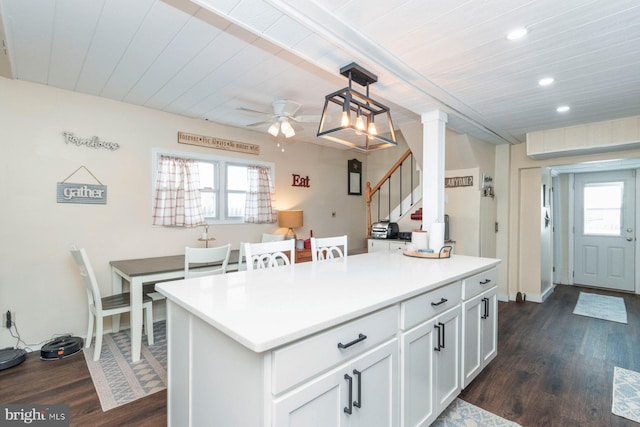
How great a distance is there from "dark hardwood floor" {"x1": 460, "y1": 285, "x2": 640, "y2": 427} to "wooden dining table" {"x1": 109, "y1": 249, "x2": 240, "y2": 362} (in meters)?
2.64

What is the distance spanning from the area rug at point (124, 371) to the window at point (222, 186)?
62.1 inches

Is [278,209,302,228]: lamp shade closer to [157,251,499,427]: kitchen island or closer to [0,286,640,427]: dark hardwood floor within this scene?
[157,251,499,427]: kitchen island

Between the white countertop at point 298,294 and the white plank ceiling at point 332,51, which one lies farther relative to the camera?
the white plank ceiling at point 332,51

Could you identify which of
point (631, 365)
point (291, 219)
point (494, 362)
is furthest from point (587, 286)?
point (291, 219)

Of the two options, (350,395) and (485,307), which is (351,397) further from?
(485,307)

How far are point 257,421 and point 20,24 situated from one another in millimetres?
2653

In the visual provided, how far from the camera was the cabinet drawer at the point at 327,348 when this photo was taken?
100 centimetres

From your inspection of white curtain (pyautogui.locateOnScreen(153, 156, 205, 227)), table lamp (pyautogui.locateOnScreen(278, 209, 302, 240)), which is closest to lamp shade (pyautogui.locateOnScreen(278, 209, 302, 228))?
table lamp (pyautogui.locateOnScreen(278, 209, 302, 240))

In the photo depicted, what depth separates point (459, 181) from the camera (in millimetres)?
4434

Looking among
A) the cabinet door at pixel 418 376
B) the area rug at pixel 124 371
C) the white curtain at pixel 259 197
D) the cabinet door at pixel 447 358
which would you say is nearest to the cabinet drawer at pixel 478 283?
the cabinet door at pixel 447 358

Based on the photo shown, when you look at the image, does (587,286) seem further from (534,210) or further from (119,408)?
(119,408)

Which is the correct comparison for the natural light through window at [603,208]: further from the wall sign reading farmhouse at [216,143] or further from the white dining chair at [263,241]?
the wall sign reading farmhouse at [216,143]

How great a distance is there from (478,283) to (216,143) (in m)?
3.32

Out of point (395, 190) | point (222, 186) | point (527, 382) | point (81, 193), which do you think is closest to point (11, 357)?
point (81, 193)
